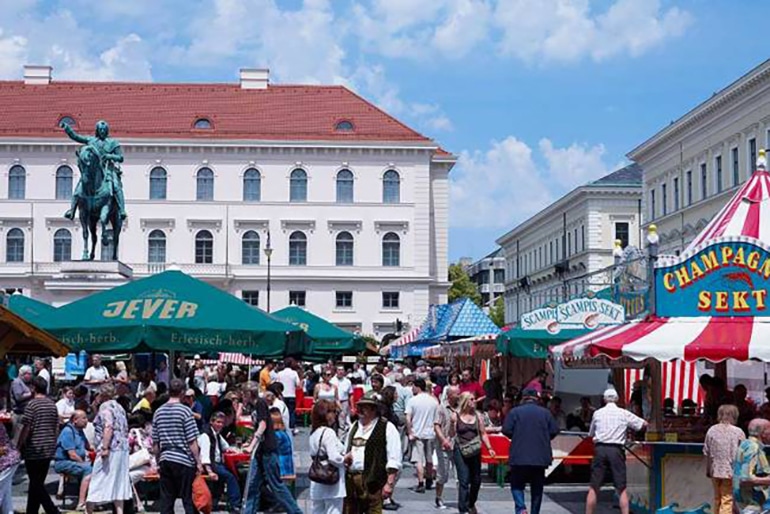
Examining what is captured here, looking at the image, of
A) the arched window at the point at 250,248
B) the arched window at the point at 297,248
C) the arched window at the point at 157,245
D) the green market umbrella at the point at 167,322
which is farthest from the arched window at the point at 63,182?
the green market umbrella at the point at 167,322

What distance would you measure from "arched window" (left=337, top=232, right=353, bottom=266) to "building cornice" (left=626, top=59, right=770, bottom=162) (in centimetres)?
1749

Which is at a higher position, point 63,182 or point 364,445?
point 63,182

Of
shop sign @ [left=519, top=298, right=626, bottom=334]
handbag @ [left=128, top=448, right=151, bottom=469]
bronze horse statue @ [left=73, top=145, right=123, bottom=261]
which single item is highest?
bronze horse statue @ [left=73, top=145, right=123, bottom=261]

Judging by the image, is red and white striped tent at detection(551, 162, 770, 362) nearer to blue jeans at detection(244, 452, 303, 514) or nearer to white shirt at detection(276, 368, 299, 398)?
blue jeans at detection(244, 452, 303, 514)

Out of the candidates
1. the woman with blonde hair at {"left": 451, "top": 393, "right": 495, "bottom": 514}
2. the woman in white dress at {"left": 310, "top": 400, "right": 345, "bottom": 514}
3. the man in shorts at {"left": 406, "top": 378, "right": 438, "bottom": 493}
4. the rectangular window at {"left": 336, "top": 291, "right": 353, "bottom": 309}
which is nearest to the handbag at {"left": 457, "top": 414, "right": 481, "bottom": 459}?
the woman with blonde hair at {"left": 451, "top": 393, "right": 495, "bottom": 514}

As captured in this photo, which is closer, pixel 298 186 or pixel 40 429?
pixel 40 429

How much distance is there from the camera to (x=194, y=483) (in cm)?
1229

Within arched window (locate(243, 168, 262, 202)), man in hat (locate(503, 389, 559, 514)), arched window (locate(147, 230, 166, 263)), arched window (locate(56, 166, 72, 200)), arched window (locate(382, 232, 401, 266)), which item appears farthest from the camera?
arched window (locate(382, 232, 401, 266))

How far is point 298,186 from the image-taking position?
6875cm

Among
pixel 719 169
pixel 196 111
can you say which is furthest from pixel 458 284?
pixel 719 169

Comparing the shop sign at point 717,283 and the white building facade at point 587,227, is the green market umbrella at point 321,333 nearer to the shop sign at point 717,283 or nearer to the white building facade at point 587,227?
the shop sign at point 717,283

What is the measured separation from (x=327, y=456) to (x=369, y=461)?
39cm

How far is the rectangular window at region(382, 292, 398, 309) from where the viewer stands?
69.0 metres

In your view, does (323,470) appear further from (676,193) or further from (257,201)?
(257,201)
